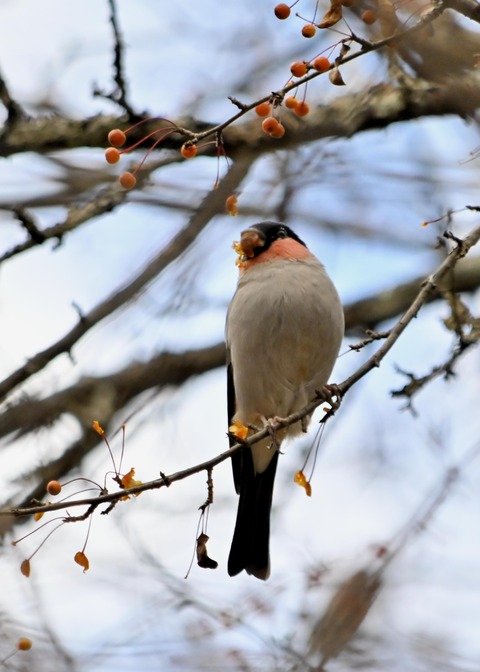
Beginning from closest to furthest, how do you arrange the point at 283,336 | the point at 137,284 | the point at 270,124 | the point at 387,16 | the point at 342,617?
the point at 387,16 < the point at 270,124 < the point at 342,617 < the point at 137,284 < the point at 283,336

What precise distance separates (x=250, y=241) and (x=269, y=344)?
718mm

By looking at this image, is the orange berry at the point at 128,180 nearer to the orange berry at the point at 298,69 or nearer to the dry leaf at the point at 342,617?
the orange berry at the point at 298,69

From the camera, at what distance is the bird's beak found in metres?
5.10

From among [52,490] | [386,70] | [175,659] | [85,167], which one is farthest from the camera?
[85,167]

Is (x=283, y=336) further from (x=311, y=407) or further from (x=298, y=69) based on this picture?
(x=298, y=69)

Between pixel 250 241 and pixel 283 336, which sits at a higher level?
pixel 250 241

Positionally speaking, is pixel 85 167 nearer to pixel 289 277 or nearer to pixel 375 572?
pixel 289 277

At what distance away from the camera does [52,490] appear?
2.76m

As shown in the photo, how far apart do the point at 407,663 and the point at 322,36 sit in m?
3.43

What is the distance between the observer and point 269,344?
4.71m

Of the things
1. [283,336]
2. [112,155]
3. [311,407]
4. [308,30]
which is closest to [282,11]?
[308,30]

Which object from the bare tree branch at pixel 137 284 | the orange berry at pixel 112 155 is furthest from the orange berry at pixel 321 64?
the bare tree branch at pixel 137 284

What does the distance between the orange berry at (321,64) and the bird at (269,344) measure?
1886 millimetres

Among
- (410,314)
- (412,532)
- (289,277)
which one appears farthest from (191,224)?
(412,532)
